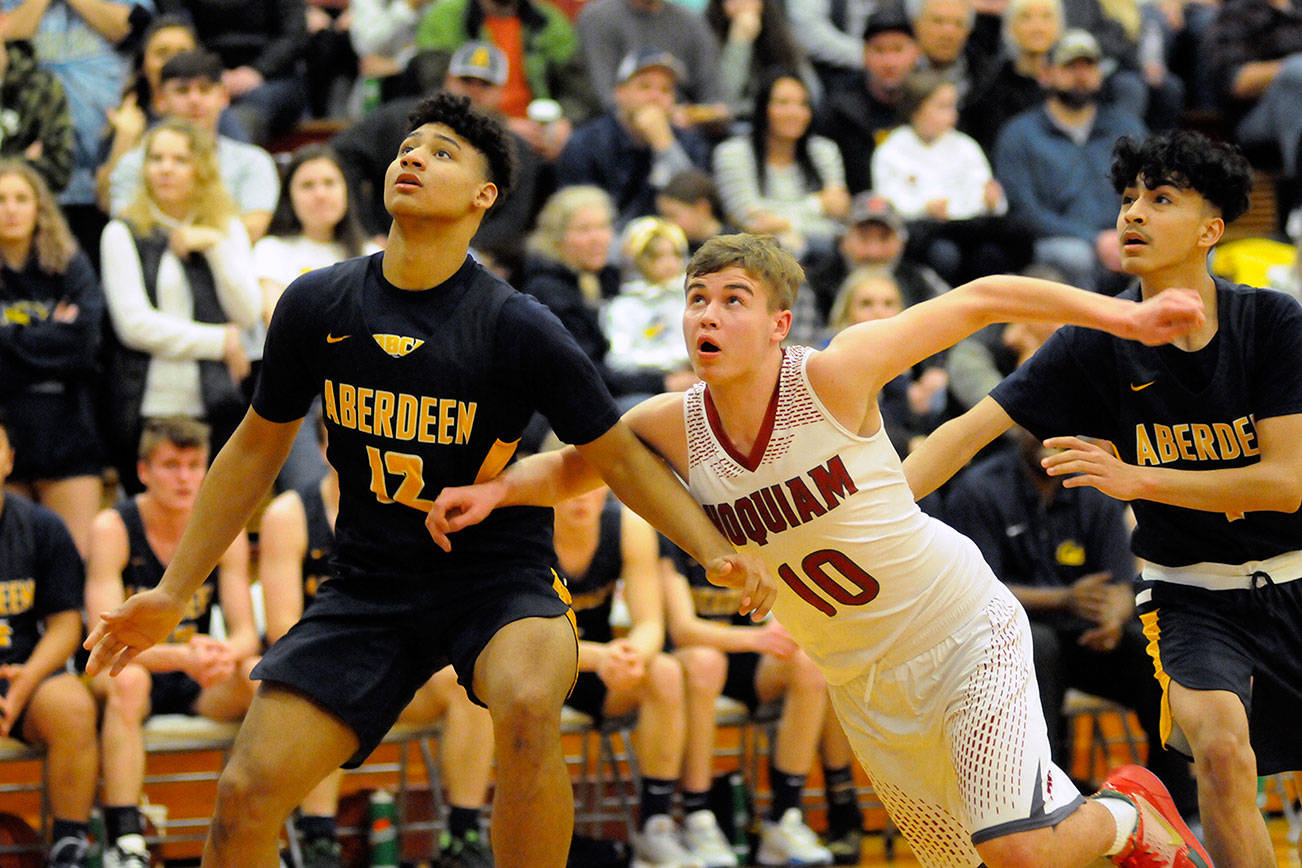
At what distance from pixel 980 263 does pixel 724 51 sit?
86.3 inches

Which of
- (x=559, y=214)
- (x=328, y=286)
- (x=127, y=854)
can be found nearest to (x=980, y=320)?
(x=328, y=286)

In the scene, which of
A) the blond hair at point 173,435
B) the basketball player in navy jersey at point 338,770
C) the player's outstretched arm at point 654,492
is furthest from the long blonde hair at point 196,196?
the player's outstretched arm at point 654,492

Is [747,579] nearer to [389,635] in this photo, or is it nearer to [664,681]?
[389,635]

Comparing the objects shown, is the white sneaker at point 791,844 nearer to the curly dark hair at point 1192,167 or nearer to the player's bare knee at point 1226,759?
the player's bare knee at point 1226,759

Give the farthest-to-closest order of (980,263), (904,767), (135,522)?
1. (980,263)
2. (135,522)
3. (904,767)

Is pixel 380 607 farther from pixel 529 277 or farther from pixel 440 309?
pixel 529 277

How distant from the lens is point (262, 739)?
3994mm

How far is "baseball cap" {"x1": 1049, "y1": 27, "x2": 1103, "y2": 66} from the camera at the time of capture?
9.49m

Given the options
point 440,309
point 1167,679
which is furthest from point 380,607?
point 1167,679

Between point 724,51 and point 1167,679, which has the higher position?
point 724,51

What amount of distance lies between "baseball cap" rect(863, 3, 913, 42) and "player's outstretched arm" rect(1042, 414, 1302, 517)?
18.3 feet

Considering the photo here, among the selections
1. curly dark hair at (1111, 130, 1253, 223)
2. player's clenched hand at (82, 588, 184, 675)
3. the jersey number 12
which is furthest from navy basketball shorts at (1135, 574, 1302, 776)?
player's clenched hand at (82, 588, 184, 675)

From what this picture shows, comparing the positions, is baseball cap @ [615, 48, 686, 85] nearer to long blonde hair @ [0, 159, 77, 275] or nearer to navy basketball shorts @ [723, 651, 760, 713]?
long blonde hair @ [0, 159, 77, 275]

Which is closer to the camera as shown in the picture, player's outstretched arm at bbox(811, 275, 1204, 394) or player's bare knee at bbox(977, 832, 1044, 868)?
player's outstretched arm at bbox(811, 275, 1204, 394)
